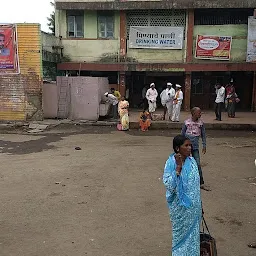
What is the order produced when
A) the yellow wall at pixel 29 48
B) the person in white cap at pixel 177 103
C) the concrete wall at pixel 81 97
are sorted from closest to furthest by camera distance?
the person in white cap at pixel 177 103
the yellow wall at pixel 29 48
the concrete wall at pixel 81 97

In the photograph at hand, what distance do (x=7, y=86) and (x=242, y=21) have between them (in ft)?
39.2

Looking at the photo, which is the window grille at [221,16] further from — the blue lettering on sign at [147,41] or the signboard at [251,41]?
the blue lettering on sign at [147,41]

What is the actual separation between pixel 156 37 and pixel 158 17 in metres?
1.01

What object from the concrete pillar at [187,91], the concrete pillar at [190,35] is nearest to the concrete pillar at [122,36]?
the concrete pillar at [190,35]

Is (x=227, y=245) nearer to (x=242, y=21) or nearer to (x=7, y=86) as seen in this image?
(x=7, y=86)

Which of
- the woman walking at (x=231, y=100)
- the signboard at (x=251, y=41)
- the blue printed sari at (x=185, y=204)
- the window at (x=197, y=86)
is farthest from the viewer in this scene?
the window at (x=197, y=86)

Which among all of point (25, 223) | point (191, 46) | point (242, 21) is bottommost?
point (25, 223)

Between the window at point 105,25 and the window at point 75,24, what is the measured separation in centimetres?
95

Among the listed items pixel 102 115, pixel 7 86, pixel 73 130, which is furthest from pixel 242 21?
pixel 7 86

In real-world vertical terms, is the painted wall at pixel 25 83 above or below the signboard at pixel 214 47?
below

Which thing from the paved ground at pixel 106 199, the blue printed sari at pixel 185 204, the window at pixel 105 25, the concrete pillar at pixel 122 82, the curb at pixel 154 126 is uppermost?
the window at pixel 105 25

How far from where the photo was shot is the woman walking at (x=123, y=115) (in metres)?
13.4

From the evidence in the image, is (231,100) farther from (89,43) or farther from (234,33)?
(89,43)

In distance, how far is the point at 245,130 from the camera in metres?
13.8
